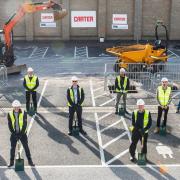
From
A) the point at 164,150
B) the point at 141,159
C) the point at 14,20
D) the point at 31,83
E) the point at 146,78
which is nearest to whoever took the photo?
the point at 141,159

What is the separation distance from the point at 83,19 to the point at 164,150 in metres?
24.8

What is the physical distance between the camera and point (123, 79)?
1642 cm

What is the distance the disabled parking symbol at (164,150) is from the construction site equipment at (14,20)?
38.4 feet

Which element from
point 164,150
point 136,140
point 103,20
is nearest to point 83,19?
point 103,20

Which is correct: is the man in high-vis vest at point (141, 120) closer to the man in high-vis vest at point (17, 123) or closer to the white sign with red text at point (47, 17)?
the man in high-vis vest at point (17, 123)

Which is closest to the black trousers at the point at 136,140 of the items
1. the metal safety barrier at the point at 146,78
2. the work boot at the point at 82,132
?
the work boot at the point at 82,132

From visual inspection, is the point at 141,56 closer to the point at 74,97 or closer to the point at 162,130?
the point at 162,130

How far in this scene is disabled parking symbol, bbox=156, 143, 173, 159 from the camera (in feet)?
42.9

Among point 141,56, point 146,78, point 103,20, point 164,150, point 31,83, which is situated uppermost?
point 103,20

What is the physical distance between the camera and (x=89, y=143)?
46.1 ft

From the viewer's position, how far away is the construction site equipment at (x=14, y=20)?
23.0 meters

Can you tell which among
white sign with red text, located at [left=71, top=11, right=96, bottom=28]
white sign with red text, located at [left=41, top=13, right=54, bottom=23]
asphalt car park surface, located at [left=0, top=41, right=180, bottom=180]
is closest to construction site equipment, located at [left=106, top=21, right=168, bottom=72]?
asphalt car park surface, located at [left=0, top=41, right=180, bottom=180]

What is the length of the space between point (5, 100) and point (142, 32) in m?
20.6

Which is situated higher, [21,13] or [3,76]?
[21,13]
